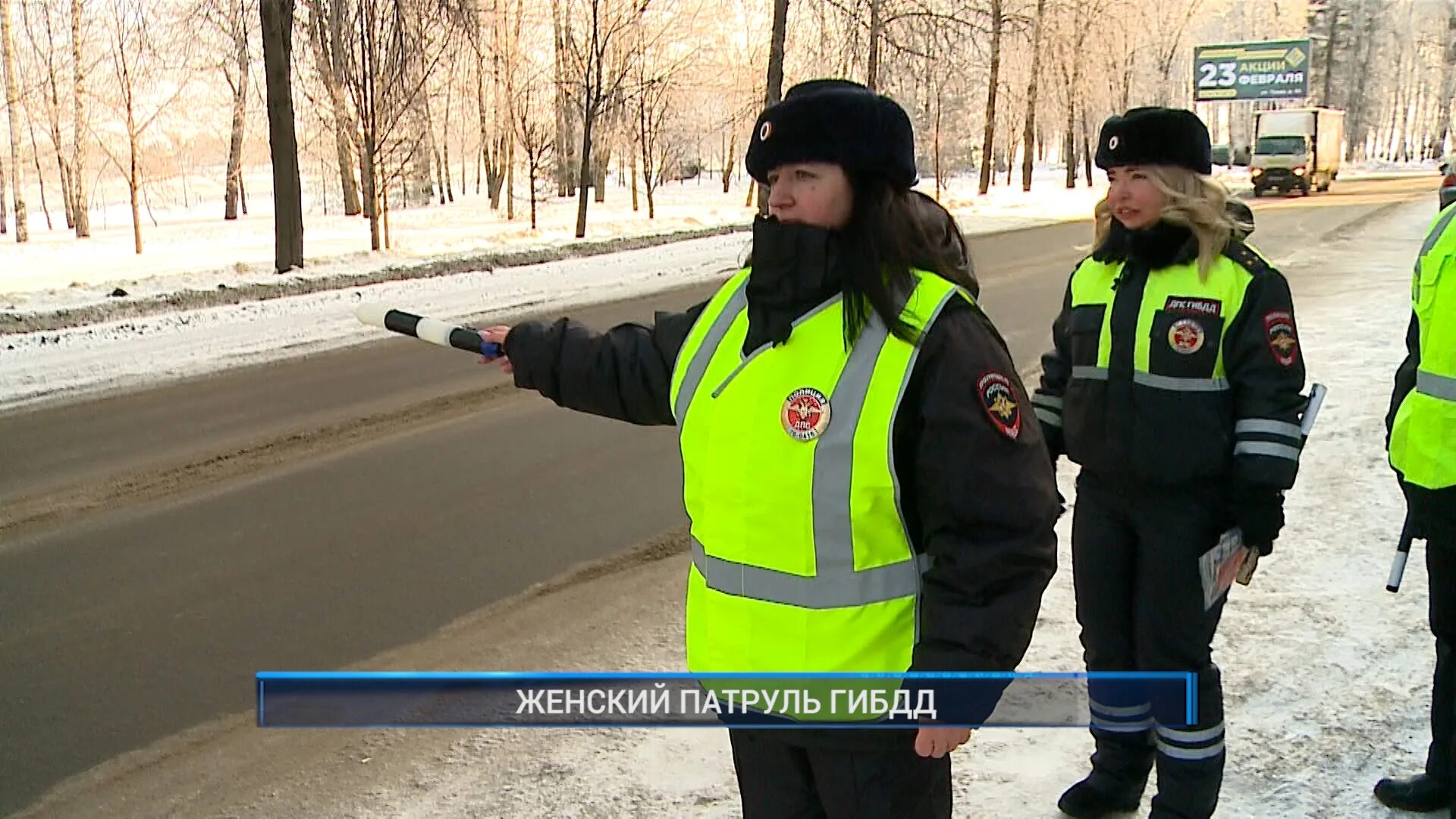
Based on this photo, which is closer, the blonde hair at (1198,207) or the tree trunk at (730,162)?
the blonde hair at (1198,207)

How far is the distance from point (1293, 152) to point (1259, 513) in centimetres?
4016

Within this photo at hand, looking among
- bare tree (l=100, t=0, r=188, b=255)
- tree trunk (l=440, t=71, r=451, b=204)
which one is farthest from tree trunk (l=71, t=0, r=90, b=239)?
tree trunk (l=440, t=71, r=451, b=204)

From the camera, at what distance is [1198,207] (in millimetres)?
3016

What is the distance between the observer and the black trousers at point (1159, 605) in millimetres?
2957

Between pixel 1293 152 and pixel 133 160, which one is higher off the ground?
pixel 1293 152

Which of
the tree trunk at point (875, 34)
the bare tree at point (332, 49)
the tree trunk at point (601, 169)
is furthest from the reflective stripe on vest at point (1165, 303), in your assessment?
the tree trunk at point (601, 169)

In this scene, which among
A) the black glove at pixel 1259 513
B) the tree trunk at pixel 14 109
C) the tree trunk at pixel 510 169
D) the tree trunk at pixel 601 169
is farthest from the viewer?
the tree trunk at pixel 601 169

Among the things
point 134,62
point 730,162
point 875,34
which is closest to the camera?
point 875,34

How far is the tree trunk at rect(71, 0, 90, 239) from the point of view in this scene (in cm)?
2964

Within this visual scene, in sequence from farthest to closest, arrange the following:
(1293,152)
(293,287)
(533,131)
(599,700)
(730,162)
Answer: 1. (730,162)
2. (1293,152)
3. (533,131)
4. (293,287)
5. (599,700)

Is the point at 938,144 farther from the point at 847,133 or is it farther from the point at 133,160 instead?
the point at 847,133

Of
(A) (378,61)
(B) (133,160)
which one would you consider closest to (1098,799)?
(A) (378,61)

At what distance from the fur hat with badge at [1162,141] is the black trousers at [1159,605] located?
0.88m

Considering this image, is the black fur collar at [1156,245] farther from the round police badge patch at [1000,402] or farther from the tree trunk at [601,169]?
the tree trunk at [601,169]
